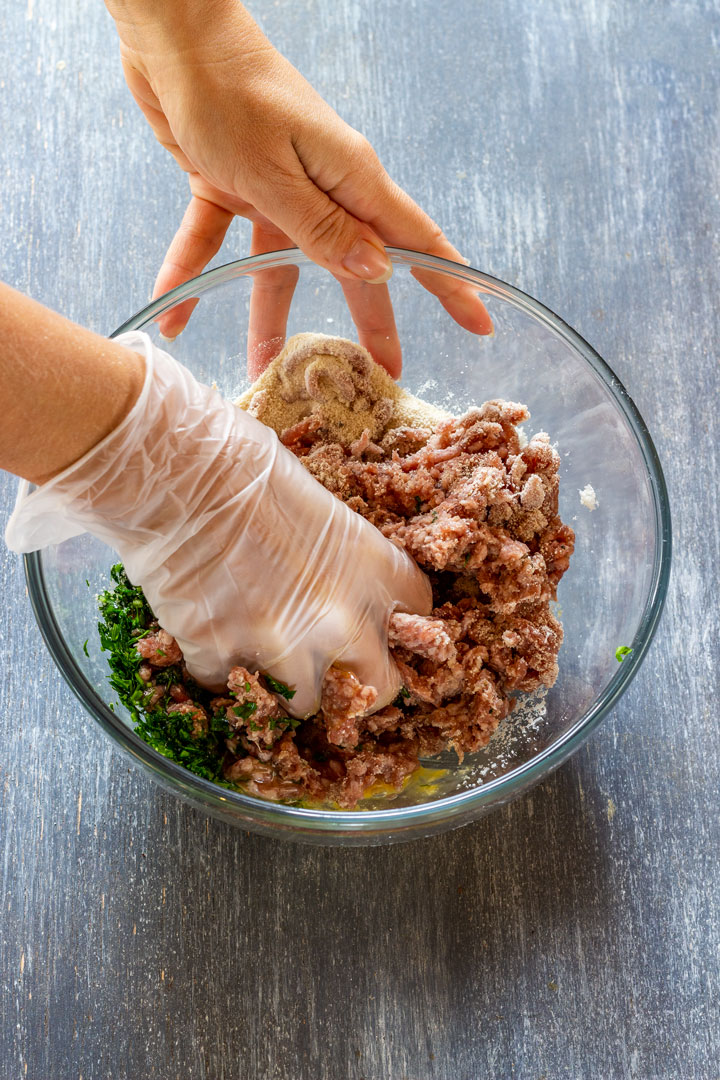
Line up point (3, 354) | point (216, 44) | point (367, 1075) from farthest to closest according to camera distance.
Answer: point (367, 1075), point (216, 44), point (3, 354)

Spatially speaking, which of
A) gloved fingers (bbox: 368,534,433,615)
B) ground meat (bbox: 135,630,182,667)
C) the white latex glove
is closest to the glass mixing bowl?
ground meat (bbox: 135,630,182,667)

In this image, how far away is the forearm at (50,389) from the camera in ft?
4.50

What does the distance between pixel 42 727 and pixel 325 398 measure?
40.6 inches

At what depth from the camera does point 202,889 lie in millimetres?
1996

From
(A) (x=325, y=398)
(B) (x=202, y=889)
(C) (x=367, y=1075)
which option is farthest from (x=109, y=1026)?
(A) (x=325, y=398)

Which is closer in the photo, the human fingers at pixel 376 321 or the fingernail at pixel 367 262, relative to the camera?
the fingernail at pixel 367 262

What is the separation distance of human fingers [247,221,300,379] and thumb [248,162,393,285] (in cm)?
23

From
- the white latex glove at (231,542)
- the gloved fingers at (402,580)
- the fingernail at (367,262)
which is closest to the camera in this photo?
the white latex glove at (231,542)

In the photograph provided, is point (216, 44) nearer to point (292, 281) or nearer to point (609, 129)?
point (292, 281)

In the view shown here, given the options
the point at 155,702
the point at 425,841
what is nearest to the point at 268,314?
the point at 155,702

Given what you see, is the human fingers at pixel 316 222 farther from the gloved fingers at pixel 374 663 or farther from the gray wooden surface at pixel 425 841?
the gloved fingers at pixel 374 663

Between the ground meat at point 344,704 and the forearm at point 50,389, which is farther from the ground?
the forearm at point 50,389

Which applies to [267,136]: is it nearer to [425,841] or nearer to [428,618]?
[428,618]

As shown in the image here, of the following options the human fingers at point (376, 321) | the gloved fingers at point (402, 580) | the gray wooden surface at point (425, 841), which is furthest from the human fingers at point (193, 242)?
the gloved fingers at point (402, 580)
